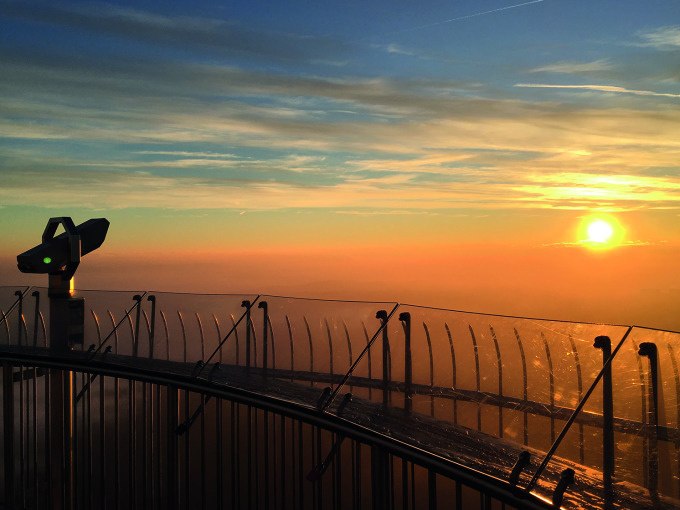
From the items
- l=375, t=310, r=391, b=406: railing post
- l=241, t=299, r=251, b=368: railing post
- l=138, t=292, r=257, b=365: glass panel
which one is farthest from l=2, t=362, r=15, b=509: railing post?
l=375, t=310, r=391, b=406: railing post

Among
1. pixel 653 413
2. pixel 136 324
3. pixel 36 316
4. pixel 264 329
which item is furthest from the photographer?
pixel 36 316

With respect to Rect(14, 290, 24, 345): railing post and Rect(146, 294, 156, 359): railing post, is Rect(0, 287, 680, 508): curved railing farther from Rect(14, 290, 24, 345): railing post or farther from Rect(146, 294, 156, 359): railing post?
Rect(14, 290, 24, 345): railing post

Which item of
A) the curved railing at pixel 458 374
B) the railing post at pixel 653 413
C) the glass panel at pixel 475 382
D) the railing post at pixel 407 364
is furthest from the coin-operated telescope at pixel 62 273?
the railing post at pixel 653 413

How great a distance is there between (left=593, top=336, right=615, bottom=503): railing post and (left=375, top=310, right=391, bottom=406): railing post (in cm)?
263

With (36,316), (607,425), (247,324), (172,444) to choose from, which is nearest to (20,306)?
(36,316)

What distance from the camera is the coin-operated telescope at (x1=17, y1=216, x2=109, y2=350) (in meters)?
11.1

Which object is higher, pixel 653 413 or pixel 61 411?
pixel 653 413

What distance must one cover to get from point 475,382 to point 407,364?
2.78 feet

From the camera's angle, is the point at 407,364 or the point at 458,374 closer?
the point at 458,374

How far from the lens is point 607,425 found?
18.4 feet

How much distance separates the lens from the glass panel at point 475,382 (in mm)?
6125

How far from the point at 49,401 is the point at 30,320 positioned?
1915 mm

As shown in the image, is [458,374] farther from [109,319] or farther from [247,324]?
[109,319]

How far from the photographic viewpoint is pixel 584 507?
5.30 meters
